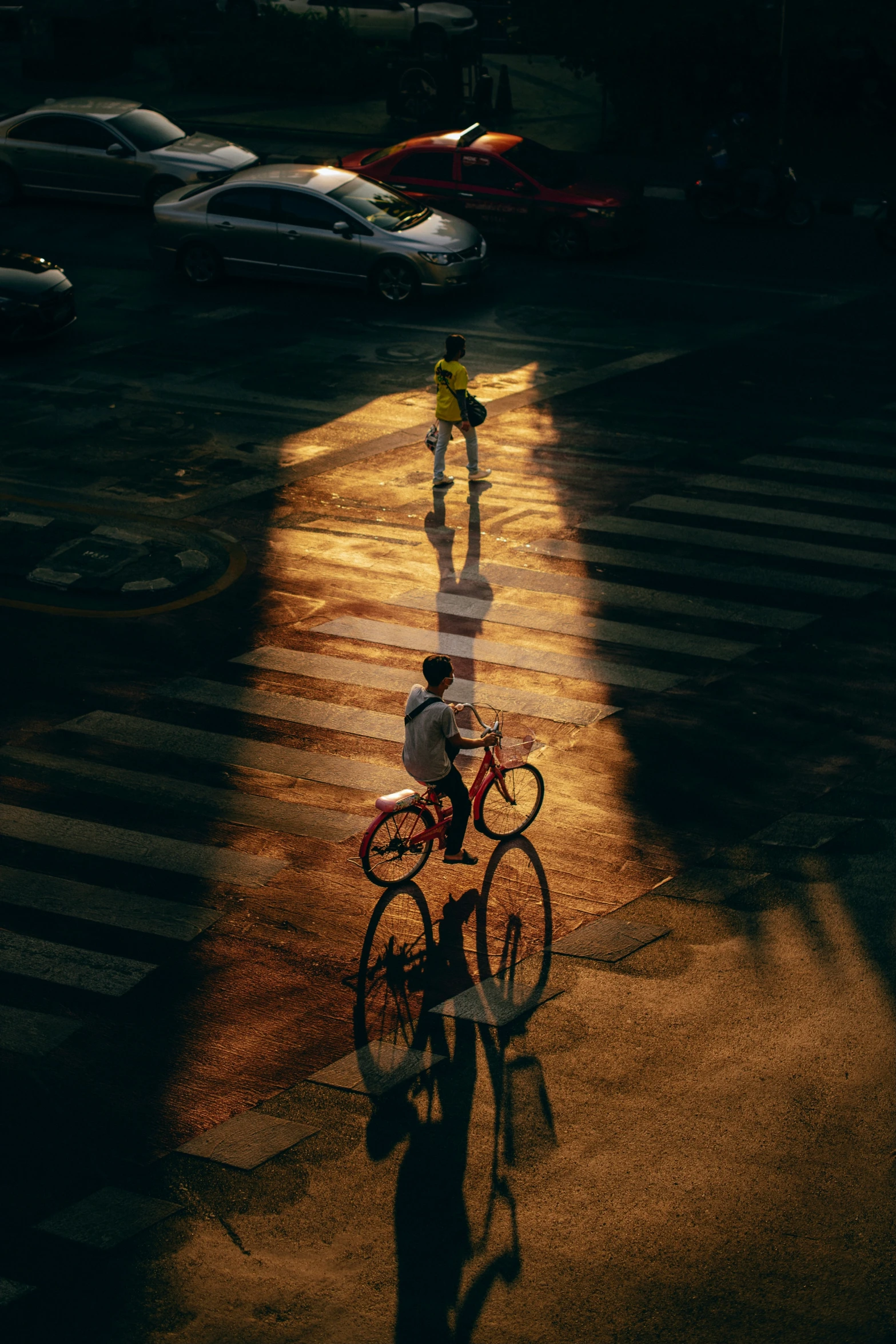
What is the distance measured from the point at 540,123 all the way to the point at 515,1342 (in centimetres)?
3328

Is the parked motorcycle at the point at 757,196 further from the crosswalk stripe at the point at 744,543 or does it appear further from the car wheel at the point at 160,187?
the crosswalk stripe at the point at 744,543

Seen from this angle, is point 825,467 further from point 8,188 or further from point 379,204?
point 8,188

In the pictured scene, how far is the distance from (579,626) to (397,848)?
4233mm

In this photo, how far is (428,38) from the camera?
3950cm

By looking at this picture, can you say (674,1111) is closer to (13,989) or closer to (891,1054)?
(891,1054)

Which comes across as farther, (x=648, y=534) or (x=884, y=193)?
(x=884, y=193)

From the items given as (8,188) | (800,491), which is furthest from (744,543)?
(8,188)

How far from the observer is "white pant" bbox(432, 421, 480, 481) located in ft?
55.6

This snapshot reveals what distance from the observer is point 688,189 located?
28.5 metres

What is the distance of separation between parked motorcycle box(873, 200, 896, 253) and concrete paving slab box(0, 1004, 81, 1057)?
21.3m

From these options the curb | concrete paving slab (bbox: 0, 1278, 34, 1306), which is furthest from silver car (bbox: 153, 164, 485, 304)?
concrete paving slab (bbox: 0, 1278, 34, 1306)

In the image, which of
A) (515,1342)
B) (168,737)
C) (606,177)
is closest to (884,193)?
(606,177)

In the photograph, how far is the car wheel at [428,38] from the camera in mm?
38781

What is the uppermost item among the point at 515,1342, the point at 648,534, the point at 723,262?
the point at 723,262
